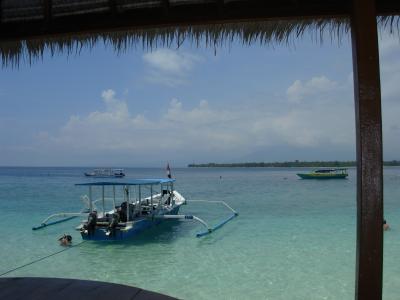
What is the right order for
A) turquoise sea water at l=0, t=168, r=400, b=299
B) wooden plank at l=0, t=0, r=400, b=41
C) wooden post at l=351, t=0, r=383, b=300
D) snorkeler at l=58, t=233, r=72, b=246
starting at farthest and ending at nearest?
snorkeler at l=58, t=233, r=72, b=246, turquoise sea water at l=0, t=168, r=400, b=299, wooden plank at l=0, t=0, r=400, b=41, wooden post at l=351, t=0, r=383, b=300

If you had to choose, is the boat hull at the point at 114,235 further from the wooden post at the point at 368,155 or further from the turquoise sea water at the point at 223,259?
the wooden post at the point at 368,155

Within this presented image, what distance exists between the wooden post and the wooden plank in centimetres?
24

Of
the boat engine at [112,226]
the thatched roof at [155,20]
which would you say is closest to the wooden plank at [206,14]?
the thatched roof at [155,20]

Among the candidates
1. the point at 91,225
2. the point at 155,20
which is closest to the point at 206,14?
the point at 155,20

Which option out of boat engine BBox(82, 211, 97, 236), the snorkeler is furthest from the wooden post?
the snorkeler

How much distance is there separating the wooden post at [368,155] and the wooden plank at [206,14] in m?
0.24

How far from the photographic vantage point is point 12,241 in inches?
356

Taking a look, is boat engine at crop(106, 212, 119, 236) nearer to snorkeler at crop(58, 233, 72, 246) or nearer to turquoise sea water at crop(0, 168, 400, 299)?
turquoise sea water at crop(0, 168, 400, 299)

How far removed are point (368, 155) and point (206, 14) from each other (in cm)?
89

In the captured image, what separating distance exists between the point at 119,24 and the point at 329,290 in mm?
4897

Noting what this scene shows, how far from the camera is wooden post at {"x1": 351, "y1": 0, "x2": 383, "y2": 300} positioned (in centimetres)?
137

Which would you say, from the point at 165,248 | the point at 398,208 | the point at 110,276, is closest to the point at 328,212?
the point at 398,208

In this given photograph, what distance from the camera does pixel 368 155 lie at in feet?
4.54

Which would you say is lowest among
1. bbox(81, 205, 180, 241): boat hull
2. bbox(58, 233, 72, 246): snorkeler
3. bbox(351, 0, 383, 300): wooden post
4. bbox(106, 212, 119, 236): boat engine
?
bbox(58, 233, 72, 246): snorkeler
